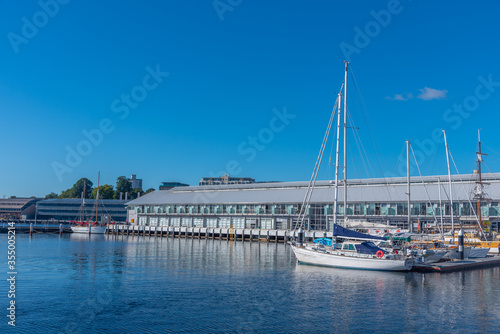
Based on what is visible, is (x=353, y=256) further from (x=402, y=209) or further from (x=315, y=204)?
(x=315, y=204)

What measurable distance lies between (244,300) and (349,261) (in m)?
19.6

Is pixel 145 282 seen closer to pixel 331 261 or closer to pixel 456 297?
pixel 331 261

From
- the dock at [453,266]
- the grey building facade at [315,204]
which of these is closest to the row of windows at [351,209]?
the grey building facade at [315,204]

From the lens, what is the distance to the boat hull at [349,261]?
1839 inches

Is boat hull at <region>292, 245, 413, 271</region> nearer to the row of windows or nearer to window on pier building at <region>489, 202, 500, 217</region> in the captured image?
the row of windows

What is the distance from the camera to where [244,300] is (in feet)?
105

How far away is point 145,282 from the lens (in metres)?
38.6

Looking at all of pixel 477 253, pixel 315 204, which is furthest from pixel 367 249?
pixel 315 204

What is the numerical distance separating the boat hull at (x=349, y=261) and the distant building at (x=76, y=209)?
14850cm

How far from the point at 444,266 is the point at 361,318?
25231 millimetres

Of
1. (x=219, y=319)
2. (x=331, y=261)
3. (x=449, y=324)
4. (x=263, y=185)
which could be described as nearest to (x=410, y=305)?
(x=449, y=324)

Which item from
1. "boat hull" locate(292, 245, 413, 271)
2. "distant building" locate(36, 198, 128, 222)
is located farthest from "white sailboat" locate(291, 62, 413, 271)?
"distant building" locate(36, 198, 128, 222)

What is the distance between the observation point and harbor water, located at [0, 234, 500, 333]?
25.7 meters

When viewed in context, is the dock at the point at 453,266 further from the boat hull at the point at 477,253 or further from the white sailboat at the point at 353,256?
the boat hull at the point at 477,253
